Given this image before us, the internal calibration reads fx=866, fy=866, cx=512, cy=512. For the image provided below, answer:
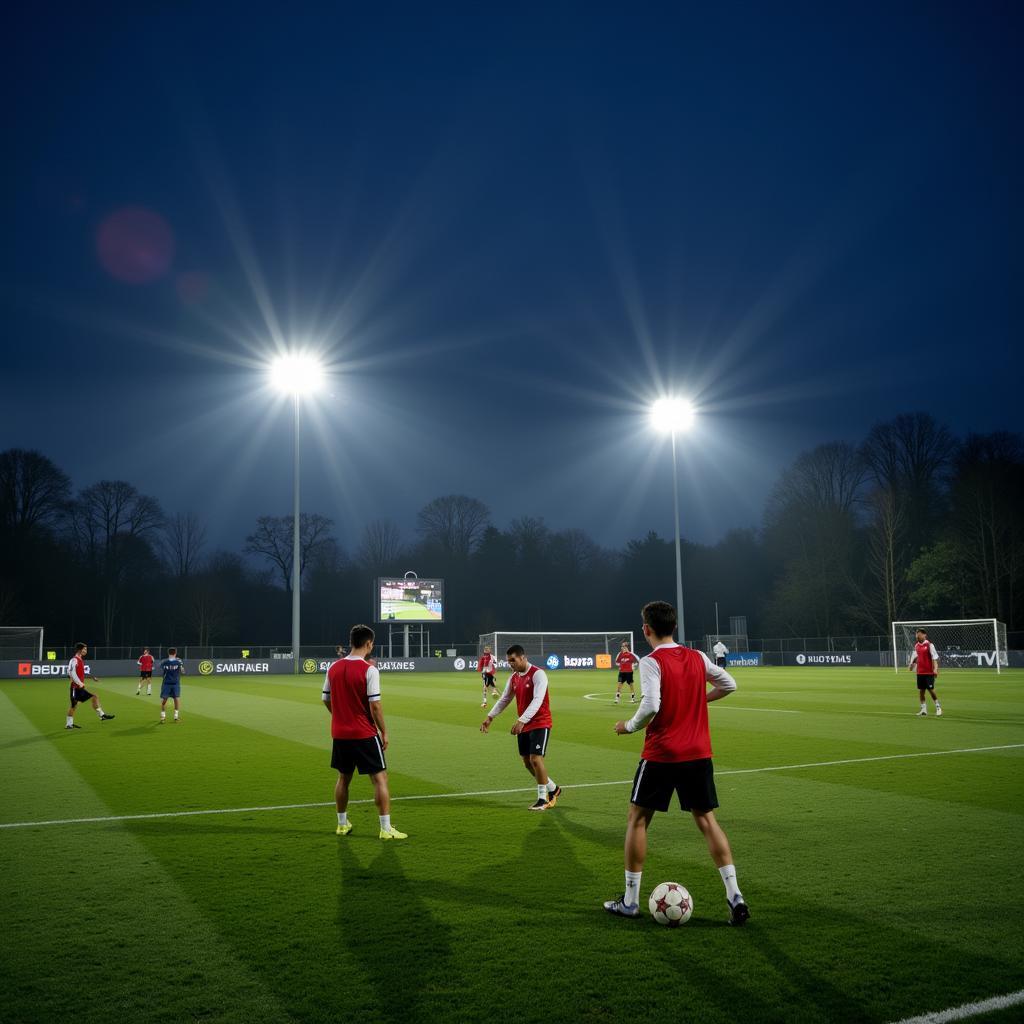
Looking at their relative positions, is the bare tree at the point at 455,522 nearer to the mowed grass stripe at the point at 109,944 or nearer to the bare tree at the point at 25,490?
the bare tree at the point at 25,490

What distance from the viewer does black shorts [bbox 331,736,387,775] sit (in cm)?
834

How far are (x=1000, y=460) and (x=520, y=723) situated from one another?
64716 mm

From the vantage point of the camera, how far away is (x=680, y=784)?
5656 millimetres

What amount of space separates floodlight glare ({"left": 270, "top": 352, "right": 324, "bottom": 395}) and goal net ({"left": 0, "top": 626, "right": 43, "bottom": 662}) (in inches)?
765

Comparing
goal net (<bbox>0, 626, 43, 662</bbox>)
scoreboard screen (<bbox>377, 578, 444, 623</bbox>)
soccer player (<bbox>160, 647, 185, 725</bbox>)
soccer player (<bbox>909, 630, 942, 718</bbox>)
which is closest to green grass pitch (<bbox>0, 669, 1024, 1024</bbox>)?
soccer player (<bbox>909, 630, 942, 718</bbox>)

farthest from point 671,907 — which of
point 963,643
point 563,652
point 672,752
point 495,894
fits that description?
point 563,652

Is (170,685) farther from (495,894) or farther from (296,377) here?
(296,377)

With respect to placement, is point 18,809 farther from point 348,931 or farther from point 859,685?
point 859,685

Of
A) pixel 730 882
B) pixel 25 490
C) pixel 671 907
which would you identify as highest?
pixel 25 490

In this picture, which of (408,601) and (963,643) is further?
(408,601)

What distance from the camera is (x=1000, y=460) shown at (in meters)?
63.4

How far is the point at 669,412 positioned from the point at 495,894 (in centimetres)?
4490

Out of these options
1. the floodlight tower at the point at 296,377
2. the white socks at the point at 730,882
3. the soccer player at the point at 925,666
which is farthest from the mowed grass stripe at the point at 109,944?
the floodlight tower at the point at 296,377

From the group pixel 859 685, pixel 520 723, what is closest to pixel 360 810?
pixel 520 723
